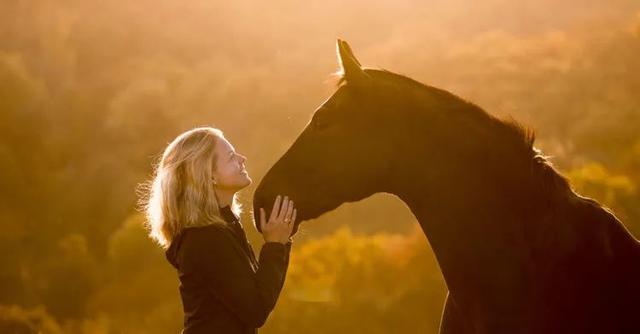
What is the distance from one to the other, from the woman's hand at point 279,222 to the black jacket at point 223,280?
0.09ft

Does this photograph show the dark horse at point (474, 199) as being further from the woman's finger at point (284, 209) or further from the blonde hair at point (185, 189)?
the blonde hair at point (185, 189)

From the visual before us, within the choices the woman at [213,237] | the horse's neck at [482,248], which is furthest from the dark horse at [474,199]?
the woman at [213,237]

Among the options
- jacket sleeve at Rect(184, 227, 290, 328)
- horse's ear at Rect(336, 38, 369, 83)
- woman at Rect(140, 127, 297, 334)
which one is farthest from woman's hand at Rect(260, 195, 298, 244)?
horse's ear at Rect(336, 38, 369, 83)

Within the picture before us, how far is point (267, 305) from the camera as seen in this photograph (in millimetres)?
2227

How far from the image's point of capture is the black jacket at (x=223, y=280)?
7.25 feet

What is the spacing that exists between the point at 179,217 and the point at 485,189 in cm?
94

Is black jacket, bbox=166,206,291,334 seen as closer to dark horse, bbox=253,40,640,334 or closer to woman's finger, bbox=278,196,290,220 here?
woman's finger, bbox=278,196,290,220

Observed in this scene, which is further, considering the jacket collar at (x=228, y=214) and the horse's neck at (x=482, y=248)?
the jacket collar at (x=228, y=214)

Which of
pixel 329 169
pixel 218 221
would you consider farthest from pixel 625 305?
pixel 218 221

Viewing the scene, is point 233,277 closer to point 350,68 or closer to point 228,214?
point 228,214

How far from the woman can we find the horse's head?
10cm

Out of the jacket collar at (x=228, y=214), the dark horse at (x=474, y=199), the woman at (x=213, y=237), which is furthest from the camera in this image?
the jacket collar at (x=228, y=214)

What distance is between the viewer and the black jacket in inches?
87.0

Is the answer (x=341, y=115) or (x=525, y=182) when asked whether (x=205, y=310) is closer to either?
(x=341, y=115)
